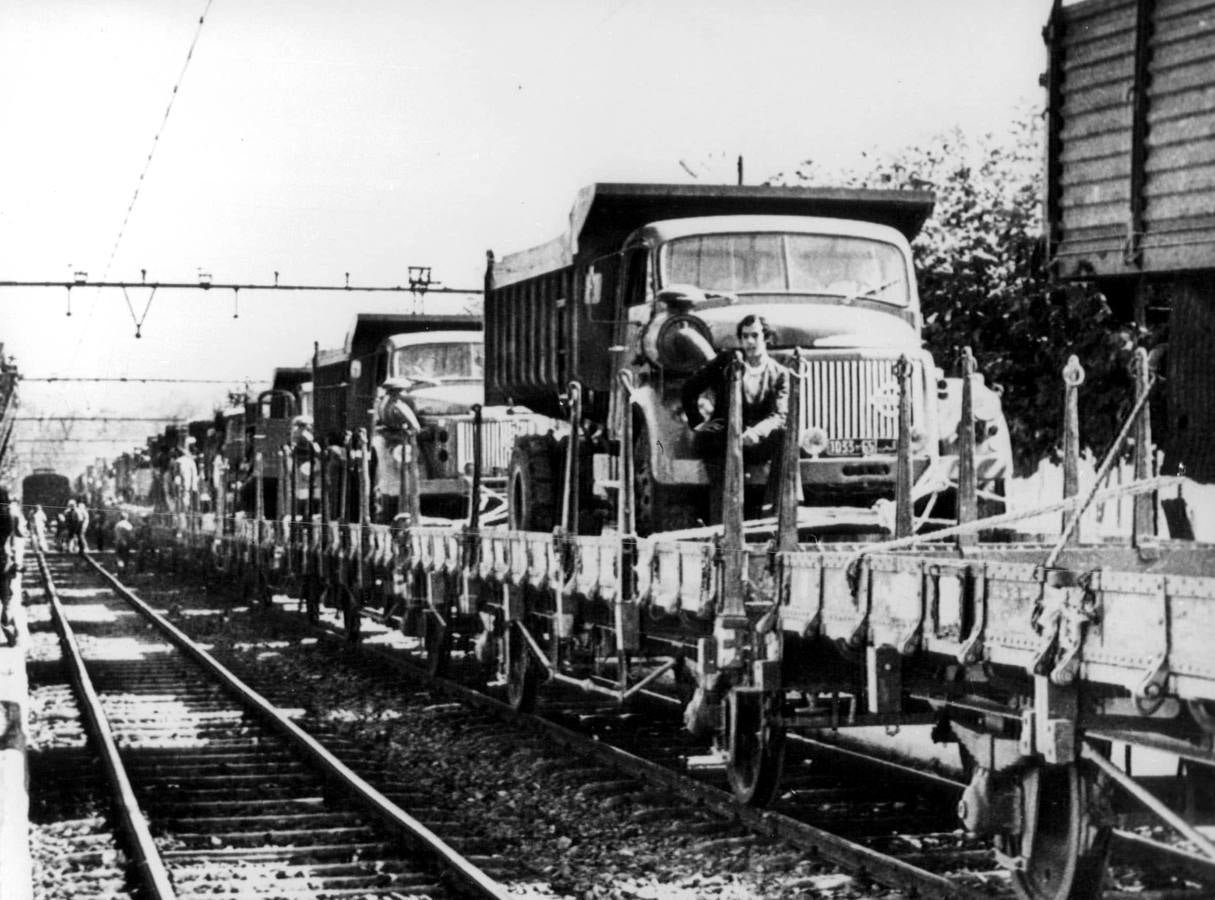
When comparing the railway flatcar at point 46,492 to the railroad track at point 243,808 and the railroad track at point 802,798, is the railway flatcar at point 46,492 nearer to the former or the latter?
the railroad track at point 243,808

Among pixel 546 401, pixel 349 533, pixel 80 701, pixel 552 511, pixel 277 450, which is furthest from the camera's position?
pixel 277 450

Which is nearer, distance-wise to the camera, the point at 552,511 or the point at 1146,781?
the point at 1146,781

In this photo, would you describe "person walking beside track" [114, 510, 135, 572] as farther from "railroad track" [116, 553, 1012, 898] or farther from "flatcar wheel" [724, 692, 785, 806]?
"flatcar wheel" [724, 692, 785, 806]

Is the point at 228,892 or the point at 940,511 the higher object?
the point at 940,511

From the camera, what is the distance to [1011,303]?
15922mm

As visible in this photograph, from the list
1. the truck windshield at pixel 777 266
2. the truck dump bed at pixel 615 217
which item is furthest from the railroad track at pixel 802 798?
the truck windshield at pixel 777 266

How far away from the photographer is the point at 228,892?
8797mm

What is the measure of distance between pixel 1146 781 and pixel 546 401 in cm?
937

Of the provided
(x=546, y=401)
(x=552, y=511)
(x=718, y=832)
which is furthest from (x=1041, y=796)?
(x=546, y=401)

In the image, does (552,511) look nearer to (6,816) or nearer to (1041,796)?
(6,816)

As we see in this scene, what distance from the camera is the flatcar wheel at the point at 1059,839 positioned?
21.1 ft

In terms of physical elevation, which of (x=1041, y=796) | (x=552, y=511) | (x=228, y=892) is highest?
(x=552, y=511)

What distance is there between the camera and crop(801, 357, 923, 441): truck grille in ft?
37.4

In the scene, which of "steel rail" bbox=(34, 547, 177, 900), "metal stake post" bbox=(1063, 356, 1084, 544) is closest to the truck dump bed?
"steel rail" bbox=(34, 547, 177, 900)
